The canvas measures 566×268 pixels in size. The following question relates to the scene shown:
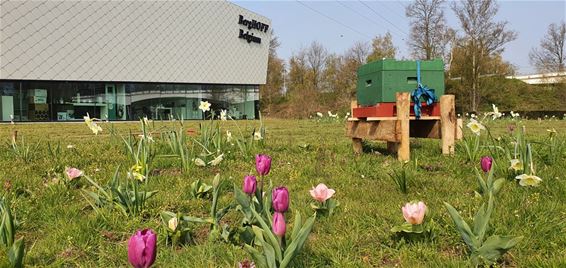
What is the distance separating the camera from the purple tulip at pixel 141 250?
1175mm

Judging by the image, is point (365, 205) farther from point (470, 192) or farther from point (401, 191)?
point (470, 192)

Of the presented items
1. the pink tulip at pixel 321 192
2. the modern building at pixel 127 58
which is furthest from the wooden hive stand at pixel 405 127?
the modern building at pixel 127 58

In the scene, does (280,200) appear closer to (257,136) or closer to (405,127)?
(405,127)

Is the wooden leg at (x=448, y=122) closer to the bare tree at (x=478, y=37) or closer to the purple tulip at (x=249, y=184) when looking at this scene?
the purple tulip at (x=249, y=184)

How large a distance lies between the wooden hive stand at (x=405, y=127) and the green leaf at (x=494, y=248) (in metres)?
2.88

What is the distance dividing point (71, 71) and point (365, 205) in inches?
1194

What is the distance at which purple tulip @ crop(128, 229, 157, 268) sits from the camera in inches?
46.3

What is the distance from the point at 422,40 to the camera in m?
41.4

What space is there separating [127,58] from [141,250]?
32977 millimetres

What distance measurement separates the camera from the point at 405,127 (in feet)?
15.2

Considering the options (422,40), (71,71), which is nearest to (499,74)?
(422,40)

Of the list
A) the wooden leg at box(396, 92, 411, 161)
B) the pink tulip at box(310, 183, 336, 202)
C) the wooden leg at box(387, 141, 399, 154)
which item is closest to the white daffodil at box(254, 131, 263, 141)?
the wooden leg at box(387, 141, 399, 154)

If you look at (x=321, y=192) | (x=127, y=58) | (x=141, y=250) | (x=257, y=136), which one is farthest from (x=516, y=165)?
(x=127, y=58)

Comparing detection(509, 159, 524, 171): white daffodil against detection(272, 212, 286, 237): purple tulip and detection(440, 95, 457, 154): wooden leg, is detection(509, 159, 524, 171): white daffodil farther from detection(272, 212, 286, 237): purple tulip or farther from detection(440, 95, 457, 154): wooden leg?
detection(272, 212, 286, 237): purple tulip
